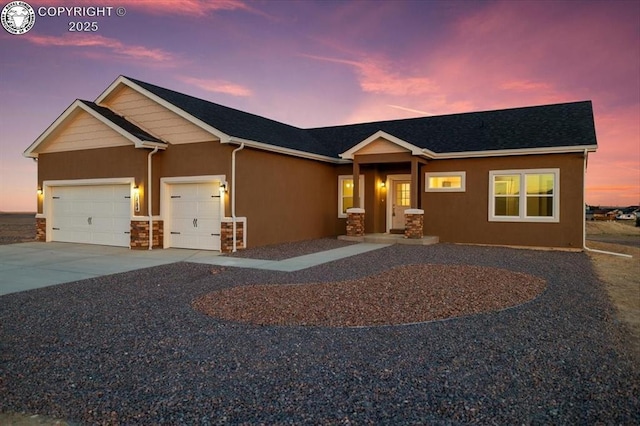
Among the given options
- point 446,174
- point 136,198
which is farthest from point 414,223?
point 136,198

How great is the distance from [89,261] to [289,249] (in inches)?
215

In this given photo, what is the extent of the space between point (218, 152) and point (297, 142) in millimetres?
4521

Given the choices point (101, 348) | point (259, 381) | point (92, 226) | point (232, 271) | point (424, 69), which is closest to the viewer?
point (259, 381)

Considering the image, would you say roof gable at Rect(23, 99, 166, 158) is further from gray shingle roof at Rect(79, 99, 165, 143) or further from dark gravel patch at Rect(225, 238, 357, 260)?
dark gravel patch at Rect(225, 238, 357, 260)

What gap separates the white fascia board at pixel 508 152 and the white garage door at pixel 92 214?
406 inches

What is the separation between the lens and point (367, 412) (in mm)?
3076

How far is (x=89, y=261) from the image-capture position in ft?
35.3

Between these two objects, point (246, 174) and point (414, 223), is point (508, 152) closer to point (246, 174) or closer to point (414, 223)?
point (414, 223)

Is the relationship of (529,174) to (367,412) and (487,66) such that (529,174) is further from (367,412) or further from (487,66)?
(367,412)

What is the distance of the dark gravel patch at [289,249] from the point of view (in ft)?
38.2

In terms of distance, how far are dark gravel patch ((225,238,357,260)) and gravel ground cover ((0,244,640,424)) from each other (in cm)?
518

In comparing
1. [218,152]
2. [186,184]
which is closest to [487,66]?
[218,152]

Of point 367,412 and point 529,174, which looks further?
point 529,174

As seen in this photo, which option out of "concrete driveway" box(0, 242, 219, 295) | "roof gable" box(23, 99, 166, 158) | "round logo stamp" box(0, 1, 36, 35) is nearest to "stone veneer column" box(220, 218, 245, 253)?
"concrete driveway" box(0, 242, 219, 295)
